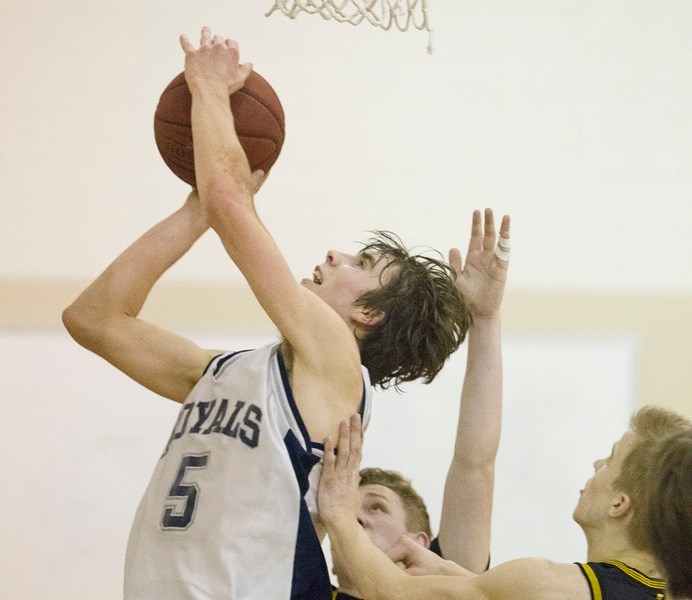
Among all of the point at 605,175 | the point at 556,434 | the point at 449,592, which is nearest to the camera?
the point at 449,592

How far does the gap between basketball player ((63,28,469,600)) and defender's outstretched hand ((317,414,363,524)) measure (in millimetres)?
24

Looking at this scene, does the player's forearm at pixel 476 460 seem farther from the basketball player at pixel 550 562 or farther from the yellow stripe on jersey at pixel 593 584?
the yellow stripe on jersey at pixel 593 584

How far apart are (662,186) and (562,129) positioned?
468 mm

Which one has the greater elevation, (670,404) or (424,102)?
(424,102)

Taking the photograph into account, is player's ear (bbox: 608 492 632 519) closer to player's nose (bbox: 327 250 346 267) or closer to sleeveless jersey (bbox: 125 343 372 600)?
sleeveless jersey (bbox: 125 343 372 600)

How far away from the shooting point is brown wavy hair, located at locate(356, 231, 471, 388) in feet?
7.22

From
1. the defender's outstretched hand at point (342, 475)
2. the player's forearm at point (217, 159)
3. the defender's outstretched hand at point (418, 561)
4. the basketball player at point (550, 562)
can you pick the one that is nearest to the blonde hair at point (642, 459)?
the basketball player at point (550, 562)

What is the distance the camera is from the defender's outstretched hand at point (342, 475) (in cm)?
201

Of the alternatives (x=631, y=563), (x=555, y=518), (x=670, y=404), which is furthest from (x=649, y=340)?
(x=631, y=563)

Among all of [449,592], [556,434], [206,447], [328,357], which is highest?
[556,434]

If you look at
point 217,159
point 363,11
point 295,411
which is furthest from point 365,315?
point 363,11

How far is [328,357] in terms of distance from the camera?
1979 millimetres

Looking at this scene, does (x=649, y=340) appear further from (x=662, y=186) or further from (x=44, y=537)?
(x=44, y=537)

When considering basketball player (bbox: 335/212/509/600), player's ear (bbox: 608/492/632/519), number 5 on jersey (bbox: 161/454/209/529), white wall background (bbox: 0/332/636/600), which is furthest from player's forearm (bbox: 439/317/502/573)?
white wall background (bbox: 0/332/636/600)
